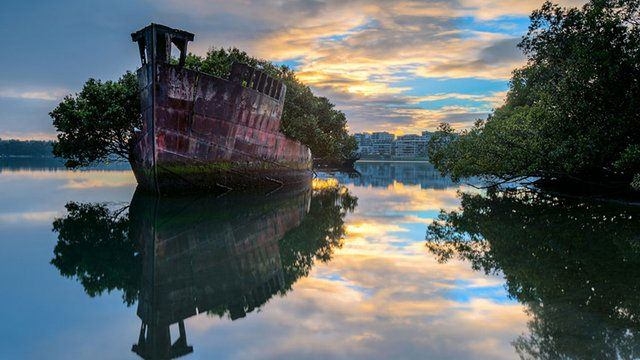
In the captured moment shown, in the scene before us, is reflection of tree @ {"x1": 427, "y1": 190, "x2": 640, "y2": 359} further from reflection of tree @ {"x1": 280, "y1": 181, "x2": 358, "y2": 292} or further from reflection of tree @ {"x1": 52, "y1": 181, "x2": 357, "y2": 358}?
reflection of tree @ {"x1": 52, "y1": 181, "x2": 357, "y2": 358}

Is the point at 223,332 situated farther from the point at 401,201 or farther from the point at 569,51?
the point at 401,201

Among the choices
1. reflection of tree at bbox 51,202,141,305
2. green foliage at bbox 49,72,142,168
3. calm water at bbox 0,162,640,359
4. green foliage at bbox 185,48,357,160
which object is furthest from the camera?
green foliage at bbox 185,48,357,160

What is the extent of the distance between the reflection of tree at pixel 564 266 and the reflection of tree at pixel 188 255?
11.1 feet

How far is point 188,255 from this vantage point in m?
10.5

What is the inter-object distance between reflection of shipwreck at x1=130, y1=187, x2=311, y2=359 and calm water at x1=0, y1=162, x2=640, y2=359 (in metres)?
0.04

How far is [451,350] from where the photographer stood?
5.42m

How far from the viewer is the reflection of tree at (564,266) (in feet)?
18.7

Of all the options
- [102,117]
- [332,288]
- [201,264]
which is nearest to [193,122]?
[102,117]

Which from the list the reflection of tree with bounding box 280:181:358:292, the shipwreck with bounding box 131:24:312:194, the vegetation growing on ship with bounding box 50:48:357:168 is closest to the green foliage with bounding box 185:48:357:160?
the vegetation growing on ship with bounding box 50:48:357:168

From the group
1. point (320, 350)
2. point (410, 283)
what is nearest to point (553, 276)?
point (410, 283)

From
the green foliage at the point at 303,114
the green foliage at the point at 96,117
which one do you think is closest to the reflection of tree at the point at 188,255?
the green foliage at the point at 96,117

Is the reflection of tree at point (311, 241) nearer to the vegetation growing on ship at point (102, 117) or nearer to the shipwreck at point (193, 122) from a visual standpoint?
the shipwreck at point (193, 122)

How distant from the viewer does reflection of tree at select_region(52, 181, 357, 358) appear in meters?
7.05

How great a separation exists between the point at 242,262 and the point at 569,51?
50.4 ft
